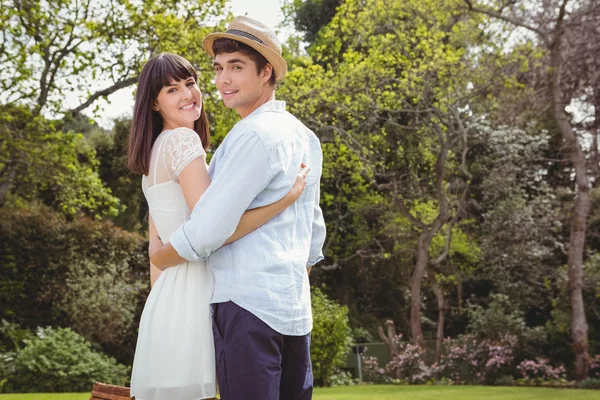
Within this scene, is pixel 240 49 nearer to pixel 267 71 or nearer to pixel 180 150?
pixel 267 71

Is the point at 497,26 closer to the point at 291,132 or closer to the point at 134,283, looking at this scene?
the point at 134,283

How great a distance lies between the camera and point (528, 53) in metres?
13.4

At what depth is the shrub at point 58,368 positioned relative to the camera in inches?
372

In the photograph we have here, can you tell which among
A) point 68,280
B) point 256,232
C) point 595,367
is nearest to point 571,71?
point 595,367

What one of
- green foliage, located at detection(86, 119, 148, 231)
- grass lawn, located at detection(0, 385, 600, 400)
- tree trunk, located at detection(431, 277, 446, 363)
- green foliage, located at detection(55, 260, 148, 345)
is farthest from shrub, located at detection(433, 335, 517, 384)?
green foliage, located at detection(86, 119, 148, 231)

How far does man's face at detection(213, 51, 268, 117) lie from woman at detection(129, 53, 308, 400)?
182 millimetres

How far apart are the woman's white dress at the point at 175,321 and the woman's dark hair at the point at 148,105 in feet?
0.38

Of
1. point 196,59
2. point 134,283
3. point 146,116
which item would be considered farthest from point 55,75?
point 146,116

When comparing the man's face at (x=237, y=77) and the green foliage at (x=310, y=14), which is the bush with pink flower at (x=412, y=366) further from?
the man's face at (x=237, y=77)

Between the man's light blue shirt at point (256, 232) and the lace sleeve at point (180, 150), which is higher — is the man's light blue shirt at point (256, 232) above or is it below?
below

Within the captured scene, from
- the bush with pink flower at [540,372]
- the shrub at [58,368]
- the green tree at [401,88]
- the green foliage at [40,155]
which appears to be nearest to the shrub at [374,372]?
the green tree at [401,88]

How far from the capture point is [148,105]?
7.65 feet

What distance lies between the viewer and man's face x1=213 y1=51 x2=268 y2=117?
2.17 meters

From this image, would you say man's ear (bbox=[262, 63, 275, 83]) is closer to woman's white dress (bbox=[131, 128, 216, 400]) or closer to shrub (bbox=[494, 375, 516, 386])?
woman's white dress (bbox=[131, 128, 216, 400])
